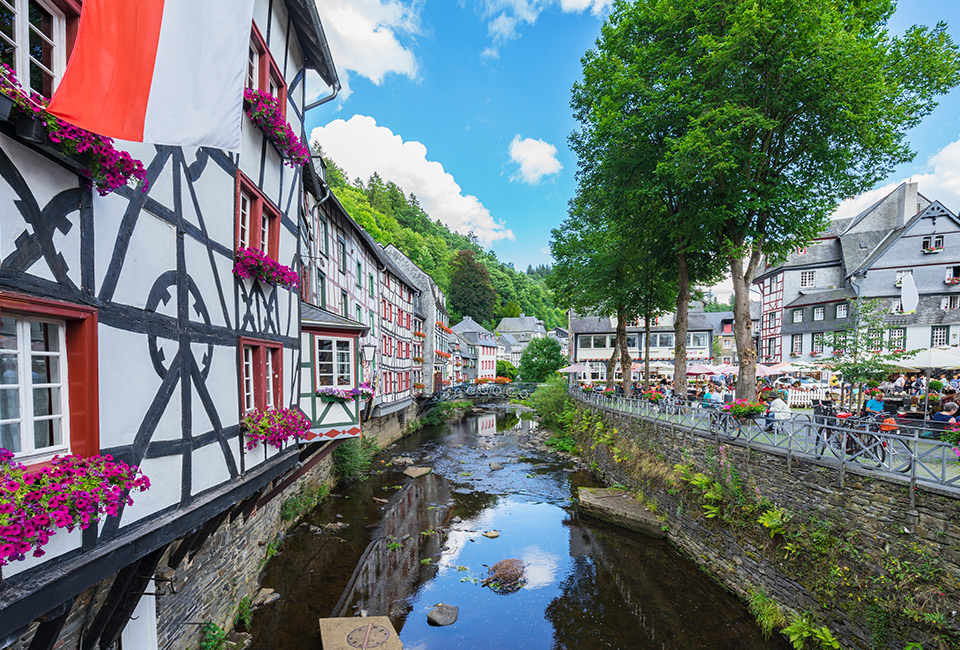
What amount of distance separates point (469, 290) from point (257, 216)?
7164cm

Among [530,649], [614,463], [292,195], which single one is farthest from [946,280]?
[292,195]

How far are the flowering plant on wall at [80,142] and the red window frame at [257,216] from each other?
284 centimetres

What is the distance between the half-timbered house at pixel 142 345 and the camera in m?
3.31

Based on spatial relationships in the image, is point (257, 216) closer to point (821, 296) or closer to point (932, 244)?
point (821, 296)

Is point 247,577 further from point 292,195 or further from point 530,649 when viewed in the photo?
point 292,195

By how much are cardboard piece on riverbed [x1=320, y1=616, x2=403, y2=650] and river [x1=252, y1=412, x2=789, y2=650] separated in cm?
42

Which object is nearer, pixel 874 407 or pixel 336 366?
pixel 336 366

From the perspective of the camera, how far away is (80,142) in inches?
131

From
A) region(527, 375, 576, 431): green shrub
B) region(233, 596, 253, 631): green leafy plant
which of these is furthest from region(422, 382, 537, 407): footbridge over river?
region(233, 596, 253, 631): green leafy plant

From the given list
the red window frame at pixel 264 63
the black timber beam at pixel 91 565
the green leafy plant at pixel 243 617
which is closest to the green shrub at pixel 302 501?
the green leafy plant at pixel 243 617

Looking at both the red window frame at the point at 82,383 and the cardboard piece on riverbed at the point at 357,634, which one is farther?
the cardboard piece on riverbed at the point at 357,634

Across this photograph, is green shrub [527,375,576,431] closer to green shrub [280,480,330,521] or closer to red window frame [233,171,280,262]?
green shrub [280,480,330,521]

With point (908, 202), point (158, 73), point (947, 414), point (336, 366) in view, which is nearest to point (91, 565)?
point (158, 73)

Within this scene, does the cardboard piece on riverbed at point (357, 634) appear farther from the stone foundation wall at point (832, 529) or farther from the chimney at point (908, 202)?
the chimney at point (908, 202)
